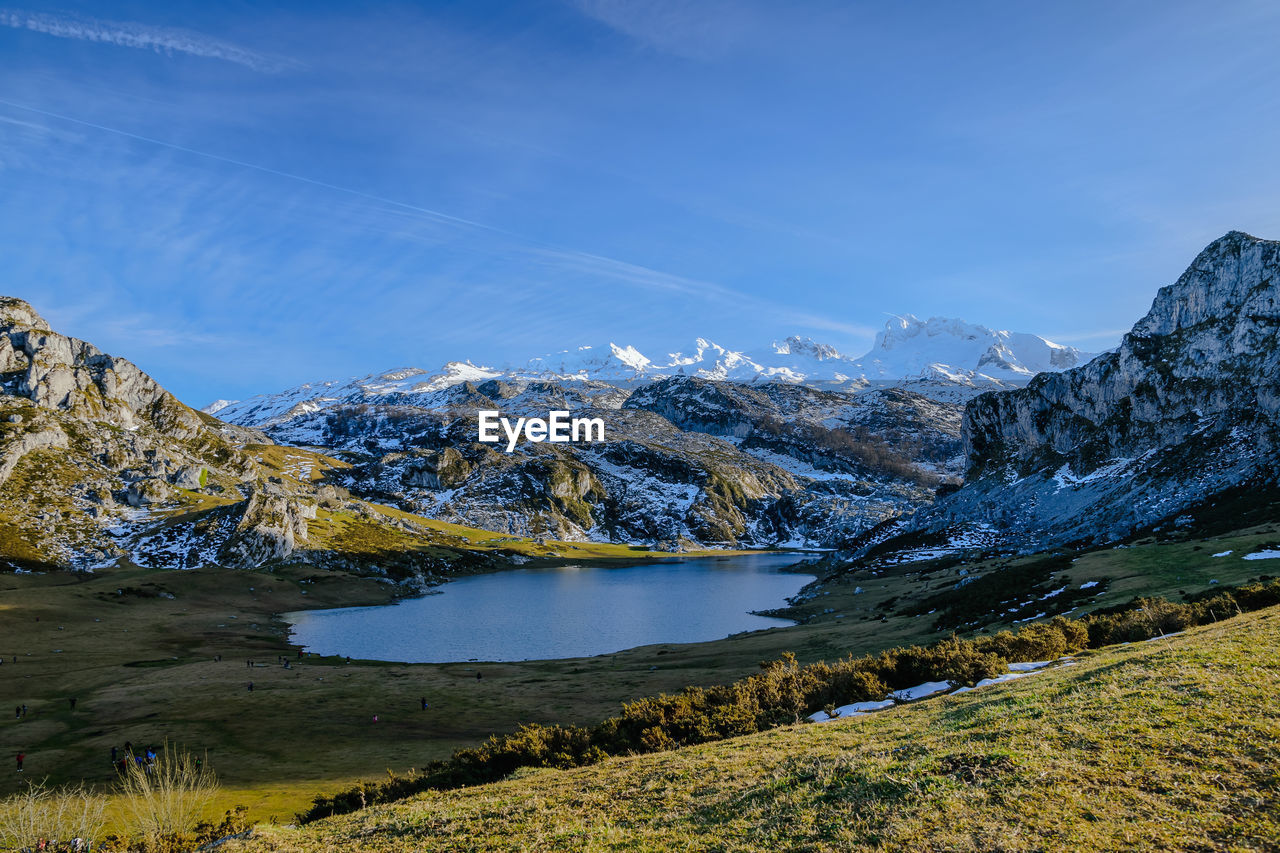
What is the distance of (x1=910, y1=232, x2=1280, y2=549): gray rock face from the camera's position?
132375 mm

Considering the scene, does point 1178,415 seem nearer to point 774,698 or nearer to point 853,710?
point 853,710

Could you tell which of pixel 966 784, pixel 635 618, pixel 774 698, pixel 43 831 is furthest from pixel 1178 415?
pixel 43 831

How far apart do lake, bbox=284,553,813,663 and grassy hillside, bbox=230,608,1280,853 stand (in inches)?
3372

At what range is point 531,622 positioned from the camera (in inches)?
5389

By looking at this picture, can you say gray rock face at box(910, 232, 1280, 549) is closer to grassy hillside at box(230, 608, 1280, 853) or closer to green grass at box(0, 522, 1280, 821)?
green grass at box(0, 522, 1280, 821)

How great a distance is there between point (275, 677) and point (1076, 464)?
8443 inches

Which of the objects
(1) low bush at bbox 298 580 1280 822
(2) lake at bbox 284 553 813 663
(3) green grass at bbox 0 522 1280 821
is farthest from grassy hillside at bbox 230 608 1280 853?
(2) lake at bbox 284 553 813 663

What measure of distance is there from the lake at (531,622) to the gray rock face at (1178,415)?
78471 millimetres

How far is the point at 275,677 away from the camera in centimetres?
7962

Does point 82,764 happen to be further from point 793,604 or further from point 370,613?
point 793,604

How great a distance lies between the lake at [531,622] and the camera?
4405 inches

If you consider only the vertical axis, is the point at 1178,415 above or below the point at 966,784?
above

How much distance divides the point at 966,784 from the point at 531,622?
428 ft

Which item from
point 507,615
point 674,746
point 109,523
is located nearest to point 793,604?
point 507,615
